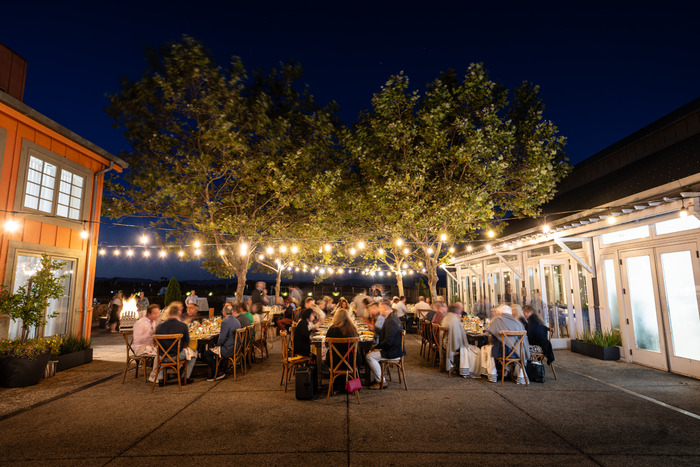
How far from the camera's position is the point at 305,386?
5391 millimetres

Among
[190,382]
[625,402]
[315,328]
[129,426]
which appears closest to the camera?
[129,426]

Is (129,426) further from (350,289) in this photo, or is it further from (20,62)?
(350,289)

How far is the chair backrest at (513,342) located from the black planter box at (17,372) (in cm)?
795

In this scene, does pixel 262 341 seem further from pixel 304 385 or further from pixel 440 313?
pixel 440 313

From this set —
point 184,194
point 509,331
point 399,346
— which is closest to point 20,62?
point 184,194

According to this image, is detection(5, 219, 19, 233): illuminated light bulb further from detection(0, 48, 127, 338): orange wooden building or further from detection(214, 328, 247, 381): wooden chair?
detection(214, 328, 247, 381): wooden chair

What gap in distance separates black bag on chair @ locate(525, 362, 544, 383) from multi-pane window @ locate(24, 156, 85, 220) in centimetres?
994

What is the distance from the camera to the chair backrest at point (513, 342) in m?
6.21

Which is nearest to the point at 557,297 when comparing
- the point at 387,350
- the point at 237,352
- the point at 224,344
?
the point at 387,350

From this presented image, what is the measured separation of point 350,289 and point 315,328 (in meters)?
24.6

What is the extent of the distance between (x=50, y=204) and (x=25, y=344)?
301cm

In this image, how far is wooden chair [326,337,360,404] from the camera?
18.3 ft

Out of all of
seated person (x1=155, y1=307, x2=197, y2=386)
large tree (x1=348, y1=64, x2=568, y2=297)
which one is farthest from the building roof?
large tree (x1=348, y1=64, x2=568, y2=297)

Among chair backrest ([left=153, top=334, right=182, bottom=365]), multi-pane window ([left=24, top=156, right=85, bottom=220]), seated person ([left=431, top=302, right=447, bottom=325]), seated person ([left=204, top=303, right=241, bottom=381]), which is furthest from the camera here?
seated person ([left=431, top=302, right=447, bottom=325])
